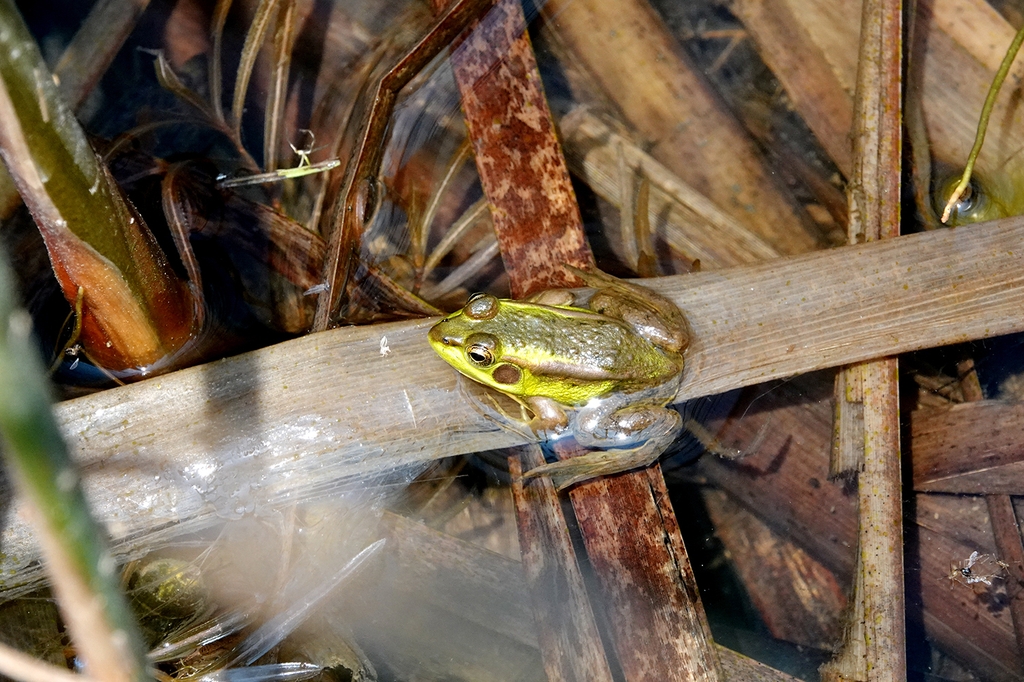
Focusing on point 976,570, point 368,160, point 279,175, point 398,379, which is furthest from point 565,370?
point 976,570

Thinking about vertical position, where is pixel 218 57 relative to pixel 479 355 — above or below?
above

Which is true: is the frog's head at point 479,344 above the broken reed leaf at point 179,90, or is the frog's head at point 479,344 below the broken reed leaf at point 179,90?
below

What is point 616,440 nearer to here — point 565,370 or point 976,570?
point 565,370

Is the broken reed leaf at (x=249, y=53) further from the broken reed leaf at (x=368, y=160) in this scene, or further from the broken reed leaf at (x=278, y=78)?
the broken reed leaf at (x=368, y=160)

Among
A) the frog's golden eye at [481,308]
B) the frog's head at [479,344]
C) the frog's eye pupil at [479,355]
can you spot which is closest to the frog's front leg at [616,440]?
the frog's head at [479,344]

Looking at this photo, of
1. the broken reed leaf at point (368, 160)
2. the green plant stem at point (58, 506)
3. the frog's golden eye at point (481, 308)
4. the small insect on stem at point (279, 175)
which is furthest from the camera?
the small insect on stem at point (279, 175)

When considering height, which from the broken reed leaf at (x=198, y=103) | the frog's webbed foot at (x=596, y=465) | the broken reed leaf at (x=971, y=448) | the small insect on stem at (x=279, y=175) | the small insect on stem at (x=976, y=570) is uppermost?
the broken reed leaf at (x=198, y=103)
